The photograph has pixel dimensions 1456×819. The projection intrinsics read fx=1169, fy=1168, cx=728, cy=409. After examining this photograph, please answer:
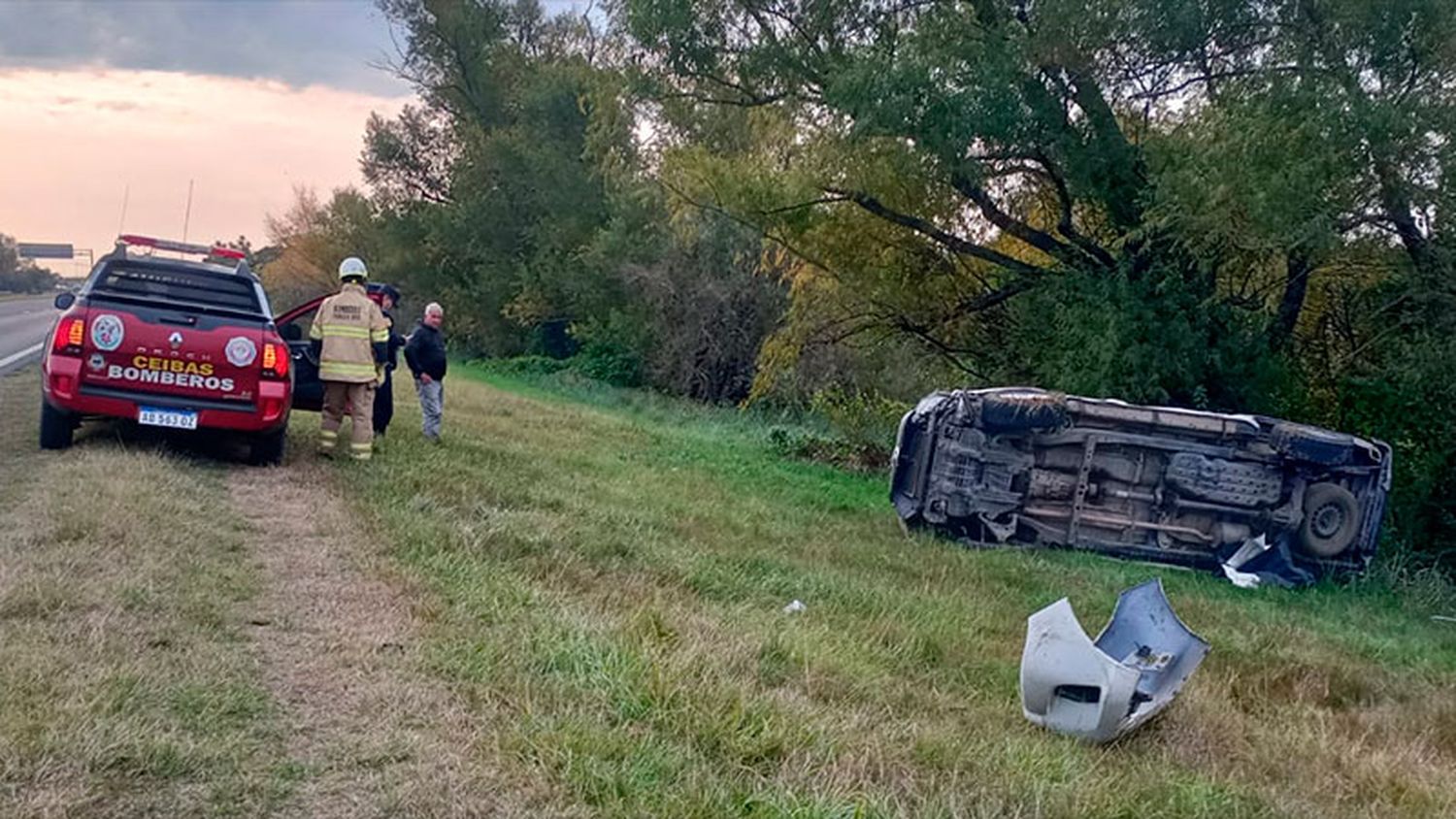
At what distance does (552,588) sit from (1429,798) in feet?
14.4

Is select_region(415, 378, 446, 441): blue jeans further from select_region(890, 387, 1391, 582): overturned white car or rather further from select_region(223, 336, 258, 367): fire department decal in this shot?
select_region(890, 387, 1391, 582): overturned white car

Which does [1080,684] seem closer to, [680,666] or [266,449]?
[680,666]

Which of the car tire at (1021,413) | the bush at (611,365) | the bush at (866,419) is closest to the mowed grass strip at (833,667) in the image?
the car tire at (1021,413)

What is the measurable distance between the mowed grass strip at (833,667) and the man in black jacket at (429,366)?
110cm

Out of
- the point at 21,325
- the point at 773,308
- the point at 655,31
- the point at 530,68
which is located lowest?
the point at 21,325

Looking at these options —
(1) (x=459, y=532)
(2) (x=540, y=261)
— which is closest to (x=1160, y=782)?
(1) (x=459, y=532)

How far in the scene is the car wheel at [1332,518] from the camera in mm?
11492

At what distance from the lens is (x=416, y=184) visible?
44.6 meters

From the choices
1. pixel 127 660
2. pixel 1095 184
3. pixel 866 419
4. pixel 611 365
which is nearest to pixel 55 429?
pixel 127 660

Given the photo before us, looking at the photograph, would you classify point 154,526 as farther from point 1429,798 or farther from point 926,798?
point 1429,798

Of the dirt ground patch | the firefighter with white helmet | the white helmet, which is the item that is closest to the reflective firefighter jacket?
the firefighter with white helmet

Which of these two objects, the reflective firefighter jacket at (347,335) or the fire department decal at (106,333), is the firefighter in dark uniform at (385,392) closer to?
the reflective firefighter jacket at (347,335)

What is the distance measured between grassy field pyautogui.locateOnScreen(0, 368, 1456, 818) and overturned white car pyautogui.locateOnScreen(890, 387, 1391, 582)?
2.24 feet

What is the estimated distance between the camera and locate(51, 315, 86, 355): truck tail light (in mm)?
9188
